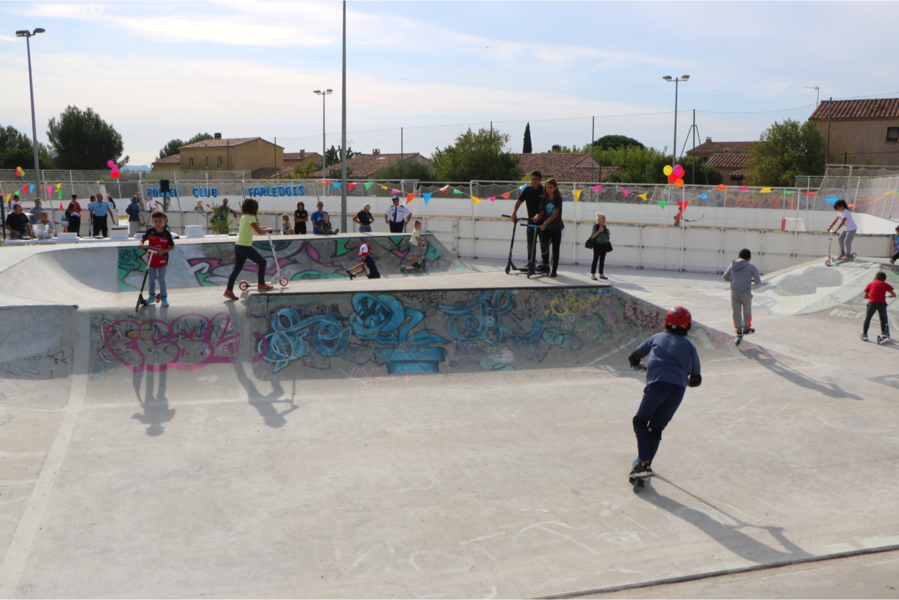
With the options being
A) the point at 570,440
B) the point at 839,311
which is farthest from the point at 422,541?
the point at 839,311

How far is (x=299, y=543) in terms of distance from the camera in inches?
179

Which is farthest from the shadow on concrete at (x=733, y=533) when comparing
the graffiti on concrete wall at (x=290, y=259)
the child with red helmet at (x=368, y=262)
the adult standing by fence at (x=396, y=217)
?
the adult standing by fence at (x=396, y=217)

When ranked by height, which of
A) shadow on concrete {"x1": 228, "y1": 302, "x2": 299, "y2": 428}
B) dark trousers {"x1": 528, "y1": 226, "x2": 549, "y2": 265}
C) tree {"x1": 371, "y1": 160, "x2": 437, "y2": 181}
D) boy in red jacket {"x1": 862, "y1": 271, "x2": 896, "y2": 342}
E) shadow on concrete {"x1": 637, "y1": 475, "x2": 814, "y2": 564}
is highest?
tree {"x1": 371, "y1": 160, "x2": 437, "y2": 181}

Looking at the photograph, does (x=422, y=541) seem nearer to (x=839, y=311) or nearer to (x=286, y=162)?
(x=839, y=311)

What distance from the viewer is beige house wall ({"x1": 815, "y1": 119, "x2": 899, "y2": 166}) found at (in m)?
52.1

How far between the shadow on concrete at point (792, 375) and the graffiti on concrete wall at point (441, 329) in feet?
4.76

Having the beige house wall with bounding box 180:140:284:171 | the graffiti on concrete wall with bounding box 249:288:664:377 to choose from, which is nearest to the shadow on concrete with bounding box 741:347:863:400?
the graffiti on concrete wall with bounding box 249:288:664:377

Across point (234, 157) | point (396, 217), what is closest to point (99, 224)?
point (396, 217)

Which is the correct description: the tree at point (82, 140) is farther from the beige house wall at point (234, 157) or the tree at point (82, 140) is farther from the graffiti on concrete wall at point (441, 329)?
the graffiti on concrete wall at point (441, 329)

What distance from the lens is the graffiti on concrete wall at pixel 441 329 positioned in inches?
341

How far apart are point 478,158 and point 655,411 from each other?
4821 centimetres

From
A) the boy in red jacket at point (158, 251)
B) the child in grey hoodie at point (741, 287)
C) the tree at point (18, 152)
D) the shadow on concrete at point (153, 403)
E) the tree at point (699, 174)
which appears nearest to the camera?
the shadow on concrete at point (153, 403)

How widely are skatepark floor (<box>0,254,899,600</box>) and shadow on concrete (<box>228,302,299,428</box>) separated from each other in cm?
4

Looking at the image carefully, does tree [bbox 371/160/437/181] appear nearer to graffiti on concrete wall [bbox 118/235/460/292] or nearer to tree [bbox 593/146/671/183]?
tree [bbox 593/146/671/183]
